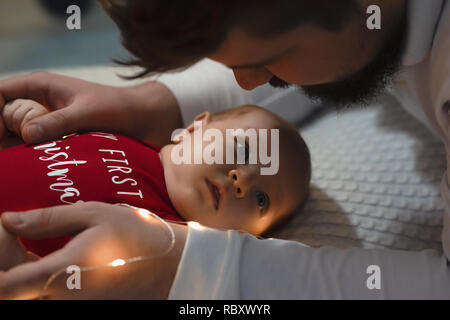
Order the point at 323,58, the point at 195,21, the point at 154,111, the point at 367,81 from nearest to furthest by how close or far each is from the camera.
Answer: the point at 195,21 < the point at 323,58 < the point at 367,81 < the point at 154,111

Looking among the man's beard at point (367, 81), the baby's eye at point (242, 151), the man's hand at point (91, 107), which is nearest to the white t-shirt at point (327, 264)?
the man's beard at point (367, 81)

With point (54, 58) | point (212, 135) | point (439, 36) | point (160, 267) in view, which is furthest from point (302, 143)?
point (54, 58)

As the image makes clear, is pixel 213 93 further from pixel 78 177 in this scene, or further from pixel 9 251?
pixel 9 251

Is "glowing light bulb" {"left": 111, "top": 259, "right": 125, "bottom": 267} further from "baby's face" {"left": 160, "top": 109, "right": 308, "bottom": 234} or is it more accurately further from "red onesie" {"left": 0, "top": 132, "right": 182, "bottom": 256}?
"baby's face" {"left": 160, "top": 109, "right": 308, "bottom": 234}

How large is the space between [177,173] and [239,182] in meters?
0.11

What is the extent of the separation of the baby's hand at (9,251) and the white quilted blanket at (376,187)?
469 mm

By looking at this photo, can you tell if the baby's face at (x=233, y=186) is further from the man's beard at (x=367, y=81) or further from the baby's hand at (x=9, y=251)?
the baby's hand at (x=9, y=251)

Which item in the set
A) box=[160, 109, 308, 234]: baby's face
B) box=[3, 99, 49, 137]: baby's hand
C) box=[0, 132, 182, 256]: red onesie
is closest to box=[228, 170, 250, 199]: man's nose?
box=[160, 109, 308, 234]: baby's face

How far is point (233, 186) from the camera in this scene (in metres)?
0.79

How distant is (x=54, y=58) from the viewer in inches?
58.1

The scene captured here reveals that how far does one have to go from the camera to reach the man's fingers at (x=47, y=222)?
49 centimetres

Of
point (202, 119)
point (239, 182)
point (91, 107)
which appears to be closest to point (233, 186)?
point (239, 182)

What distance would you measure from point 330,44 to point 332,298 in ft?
1.02
